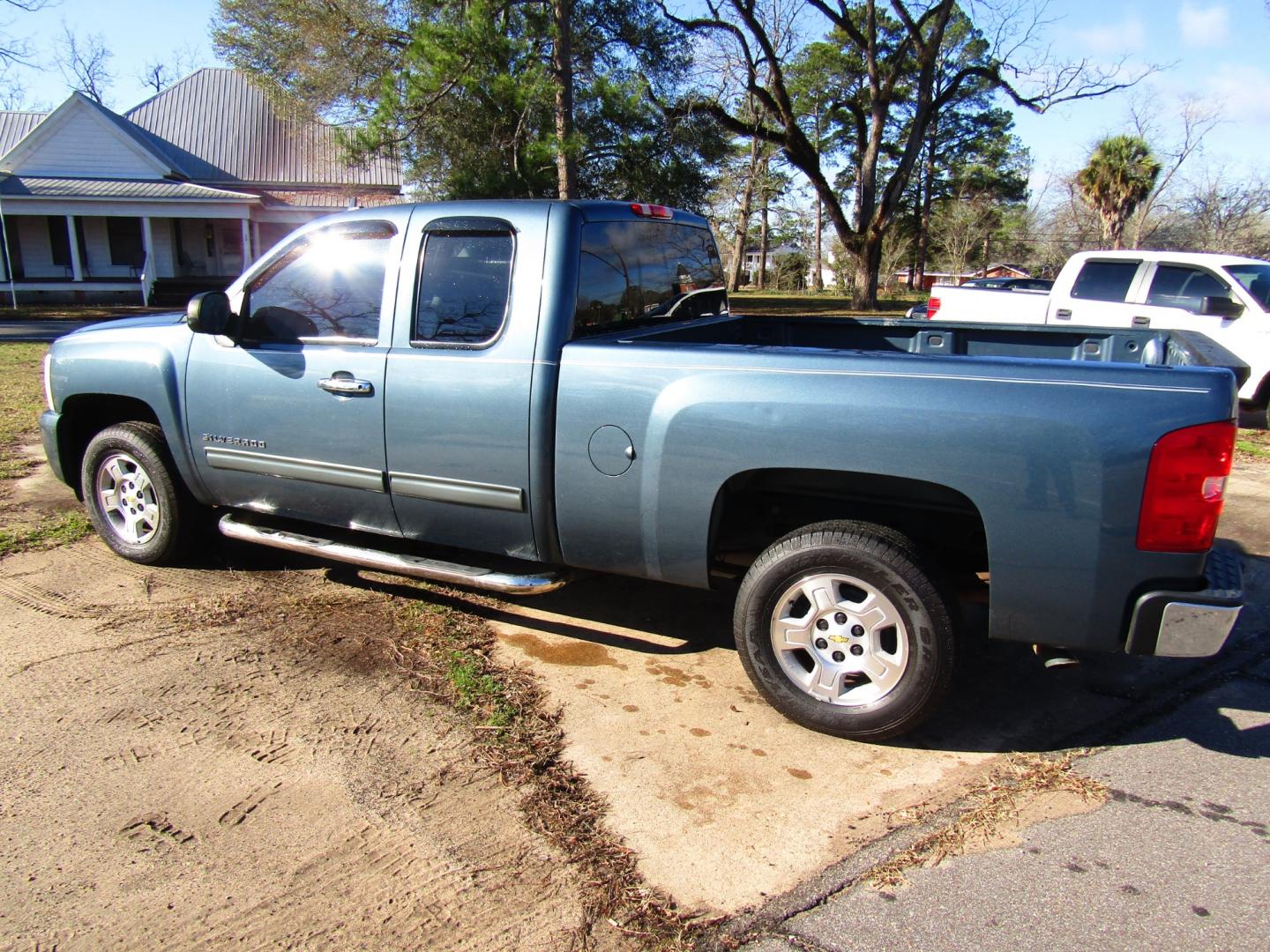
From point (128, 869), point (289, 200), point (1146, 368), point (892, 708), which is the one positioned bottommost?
point (128, 869)

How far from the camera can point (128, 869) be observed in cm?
267

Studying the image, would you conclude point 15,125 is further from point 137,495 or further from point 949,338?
point 949,338

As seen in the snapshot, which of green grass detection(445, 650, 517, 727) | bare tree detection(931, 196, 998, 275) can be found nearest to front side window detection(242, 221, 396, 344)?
green grass detection(445, 650, 517, 727)

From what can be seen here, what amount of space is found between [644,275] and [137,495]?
3.13m

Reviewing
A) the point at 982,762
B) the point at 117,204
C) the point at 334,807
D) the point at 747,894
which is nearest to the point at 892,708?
the point at 982,762

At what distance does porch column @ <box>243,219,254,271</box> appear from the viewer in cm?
2975

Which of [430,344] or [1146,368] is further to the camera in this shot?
[430,344]

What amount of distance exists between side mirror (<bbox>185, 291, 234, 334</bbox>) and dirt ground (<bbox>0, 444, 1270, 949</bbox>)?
4.59ft

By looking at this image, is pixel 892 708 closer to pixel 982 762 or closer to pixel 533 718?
pixel 982 762

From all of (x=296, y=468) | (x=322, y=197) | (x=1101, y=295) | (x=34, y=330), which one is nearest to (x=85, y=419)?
(x=296, y=468)

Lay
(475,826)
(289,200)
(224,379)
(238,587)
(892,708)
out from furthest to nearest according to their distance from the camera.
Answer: (289,200)
(238,587)
(224,379)
(892,708)
(475,826)

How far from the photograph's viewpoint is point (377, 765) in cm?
323

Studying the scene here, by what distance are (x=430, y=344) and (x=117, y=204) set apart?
29648mm

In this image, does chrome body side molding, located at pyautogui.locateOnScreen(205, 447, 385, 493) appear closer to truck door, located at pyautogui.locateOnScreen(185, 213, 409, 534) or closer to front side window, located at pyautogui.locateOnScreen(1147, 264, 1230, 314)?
truck door, located at pyautogui.locateOnScreen(185, 213, 409, 534)
